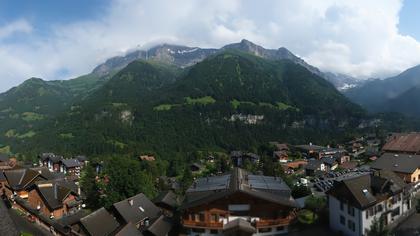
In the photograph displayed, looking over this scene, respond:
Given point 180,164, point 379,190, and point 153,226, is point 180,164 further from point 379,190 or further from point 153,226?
point 379,190

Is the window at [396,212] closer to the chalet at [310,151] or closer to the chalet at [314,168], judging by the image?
the chalet at [314,168]

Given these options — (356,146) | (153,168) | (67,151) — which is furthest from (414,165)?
(67,151)

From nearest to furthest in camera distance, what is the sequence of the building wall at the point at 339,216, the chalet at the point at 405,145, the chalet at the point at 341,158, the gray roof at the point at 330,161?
the building wall at the point at 339,216 → the chalet at the point at 405,145 → the gray roof at the point at 330,161 → the chalet at the point at 341,158

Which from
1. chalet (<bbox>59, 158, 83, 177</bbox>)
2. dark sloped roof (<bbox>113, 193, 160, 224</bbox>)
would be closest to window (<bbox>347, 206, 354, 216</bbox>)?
dark sloped roof (<bbox>113, 193, 160, 224</bbox>)

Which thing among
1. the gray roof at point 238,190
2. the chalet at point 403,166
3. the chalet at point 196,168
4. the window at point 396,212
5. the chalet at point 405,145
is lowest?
the chalet at point 196,168

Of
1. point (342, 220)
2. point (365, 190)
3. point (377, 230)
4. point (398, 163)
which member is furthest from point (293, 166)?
point (377, 230)

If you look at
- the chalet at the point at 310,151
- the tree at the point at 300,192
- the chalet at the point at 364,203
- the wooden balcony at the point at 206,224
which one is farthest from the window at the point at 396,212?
the chalet at the point at 310,151
